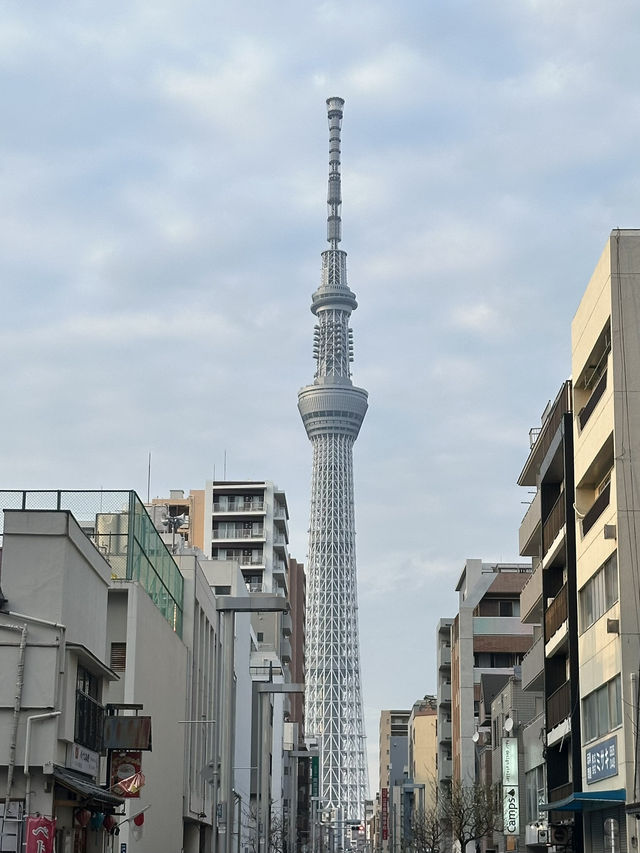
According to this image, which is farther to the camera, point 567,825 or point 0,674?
point 567,825

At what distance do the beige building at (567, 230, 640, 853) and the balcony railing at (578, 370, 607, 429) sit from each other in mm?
29

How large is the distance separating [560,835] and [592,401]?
16758 millimetres

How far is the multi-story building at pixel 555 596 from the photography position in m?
45.6

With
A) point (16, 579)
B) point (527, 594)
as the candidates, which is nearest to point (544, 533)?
point (527, 594)

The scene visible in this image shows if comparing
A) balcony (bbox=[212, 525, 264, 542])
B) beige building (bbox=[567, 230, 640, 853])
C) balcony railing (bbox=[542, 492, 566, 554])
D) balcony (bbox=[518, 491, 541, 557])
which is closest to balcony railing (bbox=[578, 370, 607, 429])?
beige building (bbox=[567, 230, 640, 853])

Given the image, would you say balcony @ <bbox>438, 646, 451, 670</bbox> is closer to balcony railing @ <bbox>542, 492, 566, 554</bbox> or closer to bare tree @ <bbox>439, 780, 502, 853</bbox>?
bare tree @ <bbox>439, 780, 502, 853</bbox>

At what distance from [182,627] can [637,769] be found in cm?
3053

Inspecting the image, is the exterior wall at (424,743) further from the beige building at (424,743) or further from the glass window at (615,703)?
the glass window at (615,703)

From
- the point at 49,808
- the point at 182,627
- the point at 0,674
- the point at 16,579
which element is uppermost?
the point at 182,627

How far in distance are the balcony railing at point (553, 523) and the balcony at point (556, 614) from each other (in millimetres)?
2198

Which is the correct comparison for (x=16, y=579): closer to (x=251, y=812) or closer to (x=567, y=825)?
(x=567, y=825)

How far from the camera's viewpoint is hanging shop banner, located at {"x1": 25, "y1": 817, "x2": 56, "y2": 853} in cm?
2658

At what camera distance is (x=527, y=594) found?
57.5 meters

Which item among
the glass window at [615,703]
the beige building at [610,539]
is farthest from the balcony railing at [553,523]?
the glass window at [615,703]
